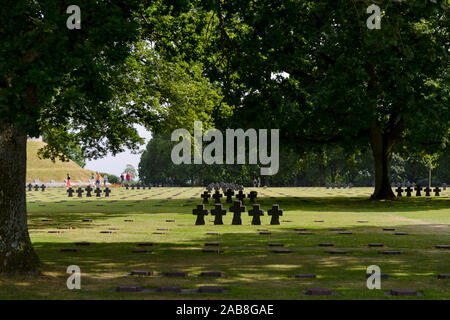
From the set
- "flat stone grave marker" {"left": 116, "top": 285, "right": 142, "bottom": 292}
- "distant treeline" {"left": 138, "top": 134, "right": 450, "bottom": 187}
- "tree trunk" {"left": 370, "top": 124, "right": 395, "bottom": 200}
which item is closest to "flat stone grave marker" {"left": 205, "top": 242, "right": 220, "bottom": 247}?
→ "flat stone grave marker" {"left": 116, "top": 285, "right": 142, "bottom": 292}

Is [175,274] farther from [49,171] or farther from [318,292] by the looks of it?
[49,171]

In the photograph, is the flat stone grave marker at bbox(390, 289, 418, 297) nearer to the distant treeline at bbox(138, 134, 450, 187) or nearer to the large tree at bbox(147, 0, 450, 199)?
the large tree at bbox(147, 0, 450, 199)

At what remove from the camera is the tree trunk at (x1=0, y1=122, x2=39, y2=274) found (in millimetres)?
9773

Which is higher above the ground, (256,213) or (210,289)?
(256,213)

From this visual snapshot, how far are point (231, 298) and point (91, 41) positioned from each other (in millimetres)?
4891

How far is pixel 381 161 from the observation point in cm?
3941

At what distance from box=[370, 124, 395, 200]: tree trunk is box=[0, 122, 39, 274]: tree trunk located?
31318 millimetres

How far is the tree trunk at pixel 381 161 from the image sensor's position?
127ft

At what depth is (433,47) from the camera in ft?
40.3

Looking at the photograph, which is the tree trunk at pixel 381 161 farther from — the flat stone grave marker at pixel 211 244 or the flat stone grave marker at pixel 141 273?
the flat stone grave marker at pixel 141 273

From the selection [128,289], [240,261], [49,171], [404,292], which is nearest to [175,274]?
[128,289]

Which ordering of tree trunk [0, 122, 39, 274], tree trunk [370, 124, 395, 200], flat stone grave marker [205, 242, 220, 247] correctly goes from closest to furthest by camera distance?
tree trunk [0, 122, 39, 274] → flat stone grave marker [205, 242, 220, 247] → tree trunk [370, 124, 395, 200]

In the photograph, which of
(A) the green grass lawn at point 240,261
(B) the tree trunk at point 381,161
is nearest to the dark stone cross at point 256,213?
(A) the green grass lawn at point 240,261

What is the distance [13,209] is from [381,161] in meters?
32.7
